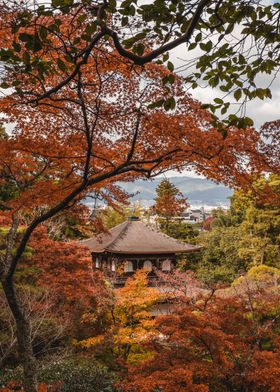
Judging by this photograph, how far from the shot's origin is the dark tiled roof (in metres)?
20.7

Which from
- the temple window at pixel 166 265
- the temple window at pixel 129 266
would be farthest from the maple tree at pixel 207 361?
the temple window at pixel 166 265

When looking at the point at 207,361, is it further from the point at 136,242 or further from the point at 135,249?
the point at 136,242

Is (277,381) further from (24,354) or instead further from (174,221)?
(174,221)

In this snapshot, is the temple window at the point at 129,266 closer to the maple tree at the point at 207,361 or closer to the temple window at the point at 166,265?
the temple window at the point at 166,265

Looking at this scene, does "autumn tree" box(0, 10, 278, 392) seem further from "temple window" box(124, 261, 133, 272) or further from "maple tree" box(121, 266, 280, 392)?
"temple window" box(124, 261, 133, 272)

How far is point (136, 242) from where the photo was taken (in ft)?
70.3

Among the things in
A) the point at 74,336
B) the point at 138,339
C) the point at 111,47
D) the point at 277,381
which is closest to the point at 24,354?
the point at 277,381

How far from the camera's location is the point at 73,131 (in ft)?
16.4

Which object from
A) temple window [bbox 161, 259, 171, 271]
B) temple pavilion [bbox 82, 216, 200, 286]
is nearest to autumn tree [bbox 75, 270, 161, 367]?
temple pavilion [bbox 82, 216, 200, 286]

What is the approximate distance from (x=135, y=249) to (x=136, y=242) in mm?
751

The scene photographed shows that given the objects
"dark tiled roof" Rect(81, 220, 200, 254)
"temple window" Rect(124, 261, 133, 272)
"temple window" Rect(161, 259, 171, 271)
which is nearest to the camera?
"dark tiled roof" Rect(81, 220, 200, 254)

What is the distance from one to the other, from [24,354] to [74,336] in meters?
5.86

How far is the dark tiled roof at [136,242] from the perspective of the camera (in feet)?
67.8

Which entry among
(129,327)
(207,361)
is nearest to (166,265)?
(129,327)
